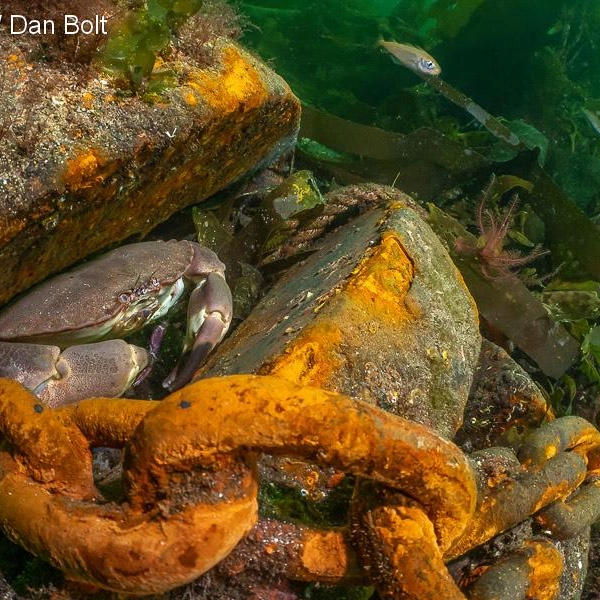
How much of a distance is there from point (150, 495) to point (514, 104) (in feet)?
28.2

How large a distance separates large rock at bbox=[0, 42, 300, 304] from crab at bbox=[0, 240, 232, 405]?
0.14m

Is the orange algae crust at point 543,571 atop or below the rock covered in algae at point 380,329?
below

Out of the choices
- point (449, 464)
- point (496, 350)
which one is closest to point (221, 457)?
point (449, 464)

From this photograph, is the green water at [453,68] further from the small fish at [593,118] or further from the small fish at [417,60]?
the small fish at [417,60]

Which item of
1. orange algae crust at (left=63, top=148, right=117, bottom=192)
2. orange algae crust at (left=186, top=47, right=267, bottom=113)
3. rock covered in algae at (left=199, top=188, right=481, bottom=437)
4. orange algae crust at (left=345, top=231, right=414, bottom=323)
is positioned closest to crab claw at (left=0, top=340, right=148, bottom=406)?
rock covered in algae at (left=199, top=188, right=481, bottom=437)

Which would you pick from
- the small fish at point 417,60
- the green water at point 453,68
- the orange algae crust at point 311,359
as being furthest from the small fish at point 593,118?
the orange algae crust at point 311,359

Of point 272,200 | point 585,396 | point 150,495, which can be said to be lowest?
point 585,396

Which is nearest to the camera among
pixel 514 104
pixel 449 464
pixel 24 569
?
pixel 449 464

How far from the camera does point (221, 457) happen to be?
4.64 feet

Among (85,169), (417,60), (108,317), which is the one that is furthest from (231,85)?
(417,60)

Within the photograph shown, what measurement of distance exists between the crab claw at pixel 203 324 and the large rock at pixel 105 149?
0.59 m

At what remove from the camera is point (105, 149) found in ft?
7.91

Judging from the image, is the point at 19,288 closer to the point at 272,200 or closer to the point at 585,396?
the point at 272,200

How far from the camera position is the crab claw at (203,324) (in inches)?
123
